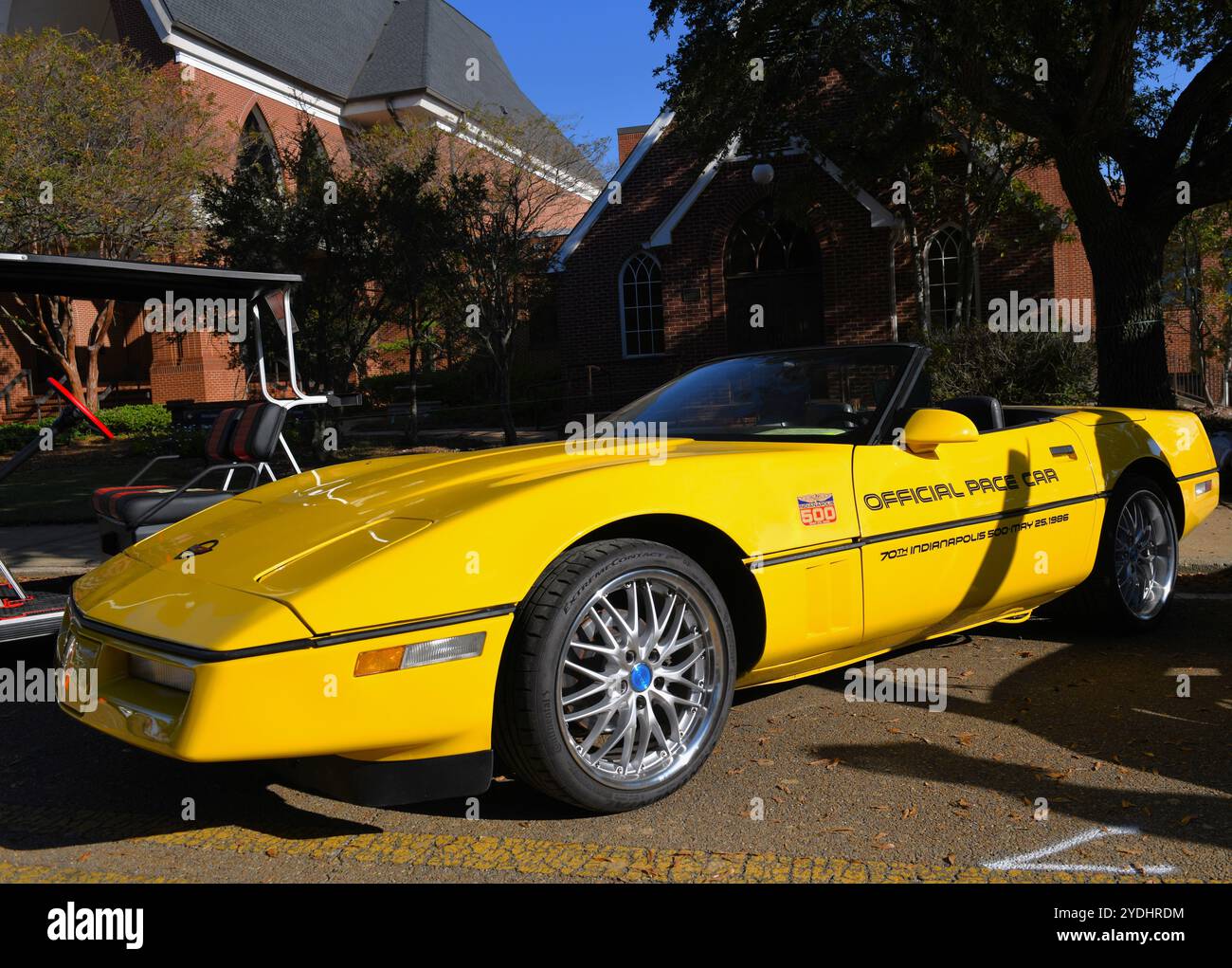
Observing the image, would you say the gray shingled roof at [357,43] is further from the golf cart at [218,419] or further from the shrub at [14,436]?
the golf cart at [218,419]

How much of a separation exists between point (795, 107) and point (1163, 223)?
5.71m

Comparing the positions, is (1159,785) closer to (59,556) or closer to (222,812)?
(222,812)

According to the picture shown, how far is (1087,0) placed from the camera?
420 inches

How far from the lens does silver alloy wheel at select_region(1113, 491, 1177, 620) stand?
502 centimetres

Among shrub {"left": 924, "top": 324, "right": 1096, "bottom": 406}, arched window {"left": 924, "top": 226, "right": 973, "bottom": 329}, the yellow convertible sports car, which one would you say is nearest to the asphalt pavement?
the yellow convertible sports car

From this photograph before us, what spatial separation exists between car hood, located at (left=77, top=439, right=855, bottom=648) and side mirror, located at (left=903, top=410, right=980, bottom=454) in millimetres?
284

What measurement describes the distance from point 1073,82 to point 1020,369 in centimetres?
350

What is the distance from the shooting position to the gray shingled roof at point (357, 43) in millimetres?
30094

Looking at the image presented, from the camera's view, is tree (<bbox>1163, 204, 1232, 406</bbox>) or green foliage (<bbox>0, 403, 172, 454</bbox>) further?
green foliage (<bbox>0, 403, 172, 454</bbox>)

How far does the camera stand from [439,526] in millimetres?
2996

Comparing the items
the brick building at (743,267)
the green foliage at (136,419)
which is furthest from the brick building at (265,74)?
the brick building at (743,267)

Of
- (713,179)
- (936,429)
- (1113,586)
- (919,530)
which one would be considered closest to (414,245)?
(713,179)

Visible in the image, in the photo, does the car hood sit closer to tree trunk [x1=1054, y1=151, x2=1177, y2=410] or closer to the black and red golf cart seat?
the black and red golf cart seat
